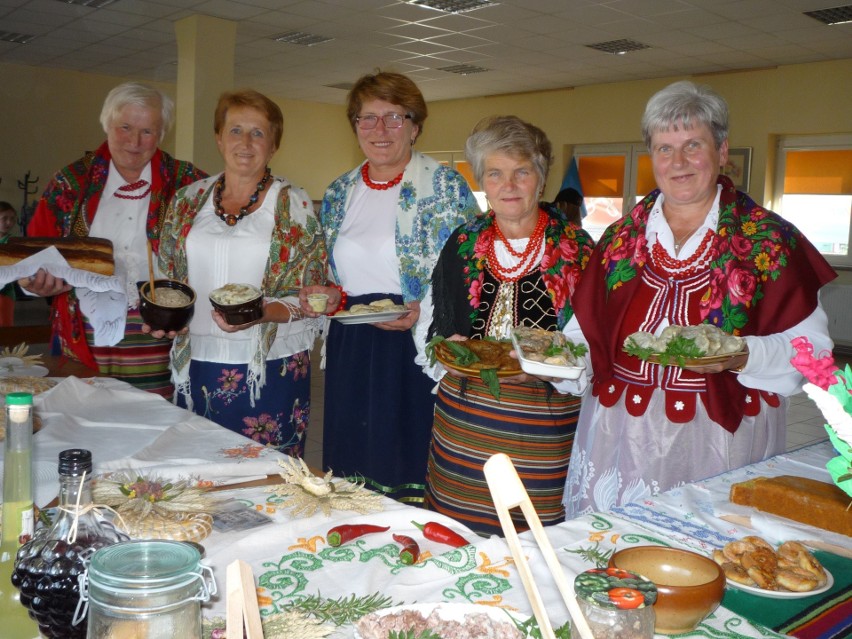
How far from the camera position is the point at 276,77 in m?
12.4

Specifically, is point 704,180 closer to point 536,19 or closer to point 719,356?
point 719,356

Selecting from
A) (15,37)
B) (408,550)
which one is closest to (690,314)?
(408,550)

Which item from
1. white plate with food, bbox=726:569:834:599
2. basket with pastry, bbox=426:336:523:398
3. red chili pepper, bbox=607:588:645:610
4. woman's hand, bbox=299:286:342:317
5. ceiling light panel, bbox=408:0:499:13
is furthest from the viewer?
ceiling light panel, bbox=408:0:499:13

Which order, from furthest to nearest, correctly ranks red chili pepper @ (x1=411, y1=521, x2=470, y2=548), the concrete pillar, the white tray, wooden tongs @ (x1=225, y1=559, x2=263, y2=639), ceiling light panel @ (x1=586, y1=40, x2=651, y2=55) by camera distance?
1. ceiling light panel @ (x1=586, y1=40, x2=651, y2=55)
2. the concrete pillar
3. the white tray
4. red chili pepper @ (x1=411, y1=521, x2=470, y2=548)
5. wooden tongs @ (x1=225, y1=559, x2=263, y2=639)

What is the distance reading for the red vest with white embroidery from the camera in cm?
199

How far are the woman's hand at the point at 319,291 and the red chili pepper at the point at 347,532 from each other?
123 centimetres

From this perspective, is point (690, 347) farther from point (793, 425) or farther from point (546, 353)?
point (793, 425)

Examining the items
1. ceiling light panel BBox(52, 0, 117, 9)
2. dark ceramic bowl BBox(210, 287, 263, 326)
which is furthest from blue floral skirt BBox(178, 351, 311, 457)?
ceiling light panel BBox(52, 0, 117, 9)

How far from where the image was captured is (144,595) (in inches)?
27.8

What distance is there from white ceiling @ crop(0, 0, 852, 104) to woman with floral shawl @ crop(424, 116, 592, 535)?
6.00 meters

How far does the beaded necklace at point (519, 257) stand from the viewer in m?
2.36

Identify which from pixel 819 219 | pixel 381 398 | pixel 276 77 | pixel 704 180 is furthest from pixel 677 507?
pixel 276 77

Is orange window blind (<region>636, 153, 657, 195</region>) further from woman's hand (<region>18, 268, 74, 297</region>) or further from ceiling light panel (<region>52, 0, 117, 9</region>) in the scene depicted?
woman's hand (<region>18, 268, 74, 297</region>)

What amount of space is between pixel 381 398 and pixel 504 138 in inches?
37.3
